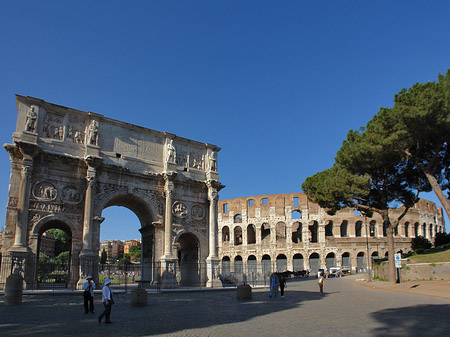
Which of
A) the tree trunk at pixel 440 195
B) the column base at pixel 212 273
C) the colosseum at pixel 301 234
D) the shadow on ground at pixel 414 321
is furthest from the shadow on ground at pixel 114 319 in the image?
the colosseum at pixel 301 234

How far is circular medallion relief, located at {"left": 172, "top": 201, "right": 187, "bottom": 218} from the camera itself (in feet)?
73.9

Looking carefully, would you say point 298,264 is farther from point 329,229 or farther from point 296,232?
point 329,229

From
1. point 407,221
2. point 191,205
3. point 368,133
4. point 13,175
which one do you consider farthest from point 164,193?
point 407,221

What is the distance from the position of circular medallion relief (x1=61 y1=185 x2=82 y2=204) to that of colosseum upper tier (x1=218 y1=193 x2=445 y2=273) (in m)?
30.1

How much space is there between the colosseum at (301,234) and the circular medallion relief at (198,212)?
79.4 feet

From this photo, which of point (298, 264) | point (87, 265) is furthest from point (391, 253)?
point (298, 264)

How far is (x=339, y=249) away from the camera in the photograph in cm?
4691

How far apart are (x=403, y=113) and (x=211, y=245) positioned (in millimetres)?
13171

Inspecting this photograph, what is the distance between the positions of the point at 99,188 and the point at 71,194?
144cm

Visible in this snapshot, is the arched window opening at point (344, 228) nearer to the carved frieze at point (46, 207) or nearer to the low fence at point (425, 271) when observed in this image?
the low fence at point (425, 271)

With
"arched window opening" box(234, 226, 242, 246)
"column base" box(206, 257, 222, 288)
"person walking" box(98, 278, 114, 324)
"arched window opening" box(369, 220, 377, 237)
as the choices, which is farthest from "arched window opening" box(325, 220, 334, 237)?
"person walking" box(98, 278, 114, 324)

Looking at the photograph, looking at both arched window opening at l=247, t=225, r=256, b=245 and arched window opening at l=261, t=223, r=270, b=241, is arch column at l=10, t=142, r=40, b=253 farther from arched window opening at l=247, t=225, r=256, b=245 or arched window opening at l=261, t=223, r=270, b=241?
arched window opening at l=247, t=225, r=256, b=245

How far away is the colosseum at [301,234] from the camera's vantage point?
155 feet

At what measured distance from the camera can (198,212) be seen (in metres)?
23.6
